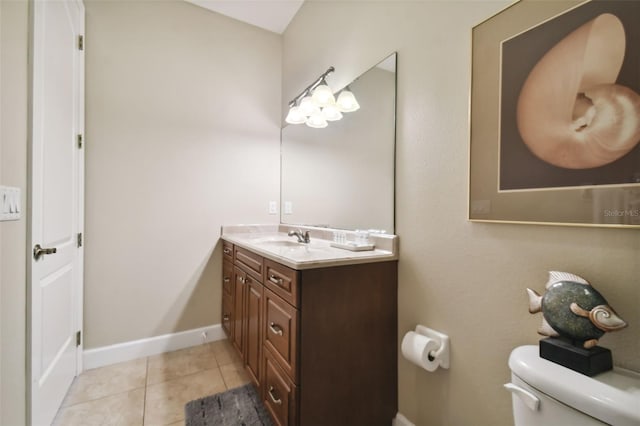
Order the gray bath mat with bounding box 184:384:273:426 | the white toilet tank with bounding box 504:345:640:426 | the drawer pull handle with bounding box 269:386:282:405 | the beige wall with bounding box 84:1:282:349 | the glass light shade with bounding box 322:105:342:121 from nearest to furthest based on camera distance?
the white toilet tank with bounding box 504:345:640:426
the drawer pull handle with bounding box 269:386:282:405
the gray bath mat with bounding box 184:384:273:426
the glass light shade with bounding box 322:105:342:121
the beige wall with bounding box 84:1:282:349

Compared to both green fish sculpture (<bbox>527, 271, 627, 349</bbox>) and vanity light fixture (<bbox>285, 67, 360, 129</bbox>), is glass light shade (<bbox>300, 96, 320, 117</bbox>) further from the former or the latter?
green fish sculpture (<bbox>527, 271, 627, 349</bbox>)

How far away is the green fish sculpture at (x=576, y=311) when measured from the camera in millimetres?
664

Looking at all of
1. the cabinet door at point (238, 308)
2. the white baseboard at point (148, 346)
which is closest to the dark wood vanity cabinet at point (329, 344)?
the cabinet door at point (238, 308)

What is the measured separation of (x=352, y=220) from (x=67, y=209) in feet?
5.53

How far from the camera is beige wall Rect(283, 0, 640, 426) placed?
764mm

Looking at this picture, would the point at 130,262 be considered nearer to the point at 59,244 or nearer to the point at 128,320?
the point at 128,320

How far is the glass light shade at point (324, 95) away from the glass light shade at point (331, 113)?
0.05 m

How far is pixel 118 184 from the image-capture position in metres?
2.00

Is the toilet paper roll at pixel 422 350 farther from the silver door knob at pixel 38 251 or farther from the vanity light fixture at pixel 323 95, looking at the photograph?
the silver door knob at pixel 38 251

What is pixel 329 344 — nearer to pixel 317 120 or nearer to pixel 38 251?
pixel 38 251

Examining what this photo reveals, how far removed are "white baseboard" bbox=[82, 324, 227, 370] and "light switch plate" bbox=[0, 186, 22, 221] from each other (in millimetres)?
1405

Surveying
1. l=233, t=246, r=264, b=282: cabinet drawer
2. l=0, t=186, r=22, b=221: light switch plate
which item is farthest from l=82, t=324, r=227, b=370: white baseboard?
l=0, t=186, r=22, b=221: light switch plate

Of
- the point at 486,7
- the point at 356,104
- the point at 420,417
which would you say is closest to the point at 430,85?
the point at 486,7

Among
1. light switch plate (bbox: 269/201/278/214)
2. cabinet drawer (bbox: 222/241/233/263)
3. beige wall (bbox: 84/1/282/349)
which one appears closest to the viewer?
beige wall (bbox: 84/1/282/349)
